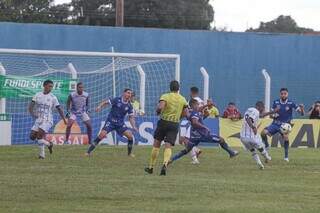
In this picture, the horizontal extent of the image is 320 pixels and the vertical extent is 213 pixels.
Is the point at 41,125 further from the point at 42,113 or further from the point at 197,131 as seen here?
the point at 197,131


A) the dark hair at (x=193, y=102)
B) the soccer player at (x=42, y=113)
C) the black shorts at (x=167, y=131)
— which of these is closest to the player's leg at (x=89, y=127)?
the soccer player at (x=42, y=113)

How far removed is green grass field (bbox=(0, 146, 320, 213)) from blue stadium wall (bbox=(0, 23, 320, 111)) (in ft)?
48.1

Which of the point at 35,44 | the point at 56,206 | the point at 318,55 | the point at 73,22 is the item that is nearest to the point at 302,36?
the point at 318,55

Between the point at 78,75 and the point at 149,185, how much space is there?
1826 centimetres

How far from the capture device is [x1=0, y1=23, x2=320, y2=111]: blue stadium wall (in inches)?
1439

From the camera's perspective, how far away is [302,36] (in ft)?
130

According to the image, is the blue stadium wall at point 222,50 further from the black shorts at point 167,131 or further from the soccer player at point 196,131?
the black shorts at point 167,131

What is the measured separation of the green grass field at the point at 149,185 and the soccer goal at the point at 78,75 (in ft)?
21.7


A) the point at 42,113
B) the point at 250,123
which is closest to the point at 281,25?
the point at 42,113

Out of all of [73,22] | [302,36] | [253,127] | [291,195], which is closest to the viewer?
[291,195]

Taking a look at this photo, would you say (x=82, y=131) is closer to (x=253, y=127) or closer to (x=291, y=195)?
(x=253, y=127)

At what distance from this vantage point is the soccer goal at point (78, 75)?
28750mm

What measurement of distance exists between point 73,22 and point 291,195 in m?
57.7

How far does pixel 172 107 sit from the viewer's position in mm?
17562
